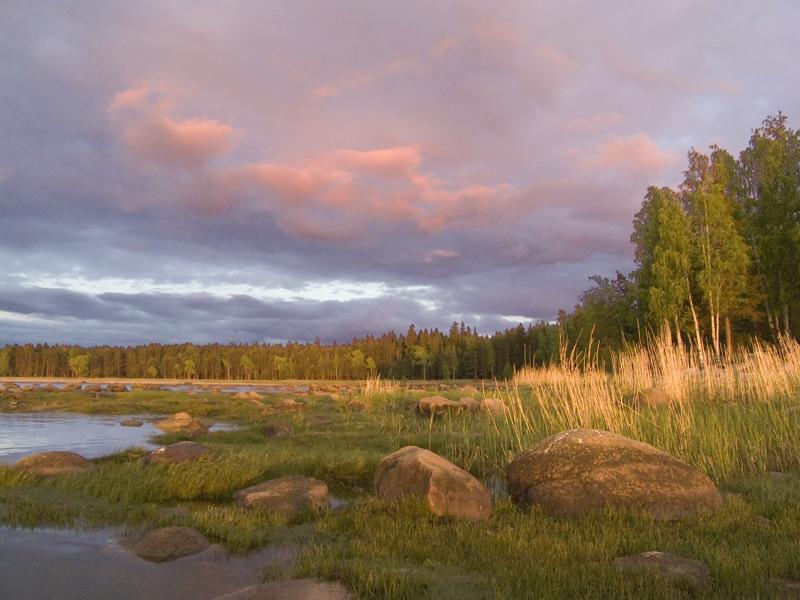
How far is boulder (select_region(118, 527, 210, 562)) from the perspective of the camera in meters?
6.40

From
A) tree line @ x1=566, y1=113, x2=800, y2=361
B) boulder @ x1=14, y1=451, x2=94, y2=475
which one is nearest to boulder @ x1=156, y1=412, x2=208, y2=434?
boulder @ x1=14, y1=451, x2=94, y2=475

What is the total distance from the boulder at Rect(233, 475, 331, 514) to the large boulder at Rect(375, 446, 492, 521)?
1.00 metres

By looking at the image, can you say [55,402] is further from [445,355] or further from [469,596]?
[445,355]

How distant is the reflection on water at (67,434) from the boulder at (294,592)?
11106 millimetres

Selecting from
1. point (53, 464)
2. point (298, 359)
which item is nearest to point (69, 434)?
point (53, 464)

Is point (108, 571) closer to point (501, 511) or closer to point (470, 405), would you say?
point (501, 511)

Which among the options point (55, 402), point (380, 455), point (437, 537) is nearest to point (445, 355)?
point (55, 402)

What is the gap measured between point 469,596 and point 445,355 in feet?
340

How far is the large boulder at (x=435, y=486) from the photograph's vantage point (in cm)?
749

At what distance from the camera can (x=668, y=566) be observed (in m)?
4.91

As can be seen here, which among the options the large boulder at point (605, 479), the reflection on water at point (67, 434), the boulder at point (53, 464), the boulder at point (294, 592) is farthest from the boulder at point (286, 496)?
the reflection on water at point (67, 434)

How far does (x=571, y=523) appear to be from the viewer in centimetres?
685

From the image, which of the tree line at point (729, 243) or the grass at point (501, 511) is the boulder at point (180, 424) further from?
the tree line at point (729, 243)

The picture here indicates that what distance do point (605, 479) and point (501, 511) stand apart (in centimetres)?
156
